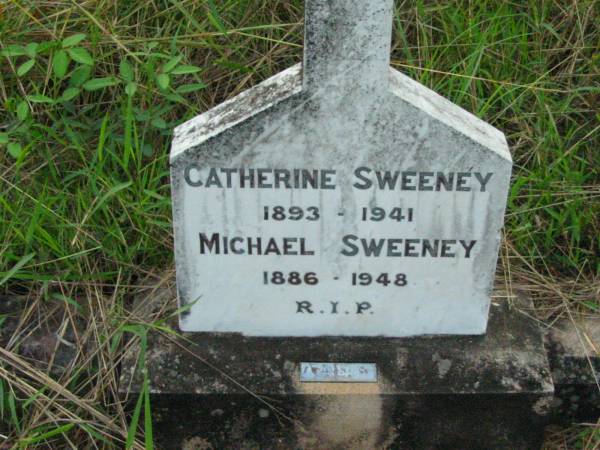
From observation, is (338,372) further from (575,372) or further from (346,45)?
(346,45)

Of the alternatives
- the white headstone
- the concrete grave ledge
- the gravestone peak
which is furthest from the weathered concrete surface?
the gravestone peak

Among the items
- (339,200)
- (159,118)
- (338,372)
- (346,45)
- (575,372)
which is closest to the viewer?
(346,45)

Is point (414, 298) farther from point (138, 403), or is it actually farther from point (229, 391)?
point (138, 403)

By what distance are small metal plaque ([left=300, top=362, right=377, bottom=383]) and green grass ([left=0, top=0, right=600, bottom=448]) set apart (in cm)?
48

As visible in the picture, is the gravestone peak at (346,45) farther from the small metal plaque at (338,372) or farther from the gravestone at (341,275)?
the small metal plaque at (338,372)

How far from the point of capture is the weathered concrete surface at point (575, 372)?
225 centimetres

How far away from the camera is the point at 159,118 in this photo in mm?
2576

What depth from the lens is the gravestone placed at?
1.95 metres

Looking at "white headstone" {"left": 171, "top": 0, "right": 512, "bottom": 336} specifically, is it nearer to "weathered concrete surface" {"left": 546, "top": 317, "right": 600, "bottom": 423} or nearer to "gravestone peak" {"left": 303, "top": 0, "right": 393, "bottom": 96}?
"gravestone peak" {"left": 303, "top": 0, "right": 393, "bottom": 96}

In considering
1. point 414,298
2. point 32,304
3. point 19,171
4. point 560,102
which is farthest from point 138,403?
point 560,102

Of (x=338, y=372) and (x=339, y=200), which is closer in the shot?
(x=339, y=200)

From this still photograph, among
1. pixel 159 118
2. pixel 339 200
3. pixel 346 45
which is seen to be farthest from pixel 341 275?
pixel 159 118

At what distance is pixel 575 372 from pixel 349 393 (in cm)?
62

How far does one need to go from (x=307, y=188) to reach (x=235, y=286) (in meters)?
0.33
